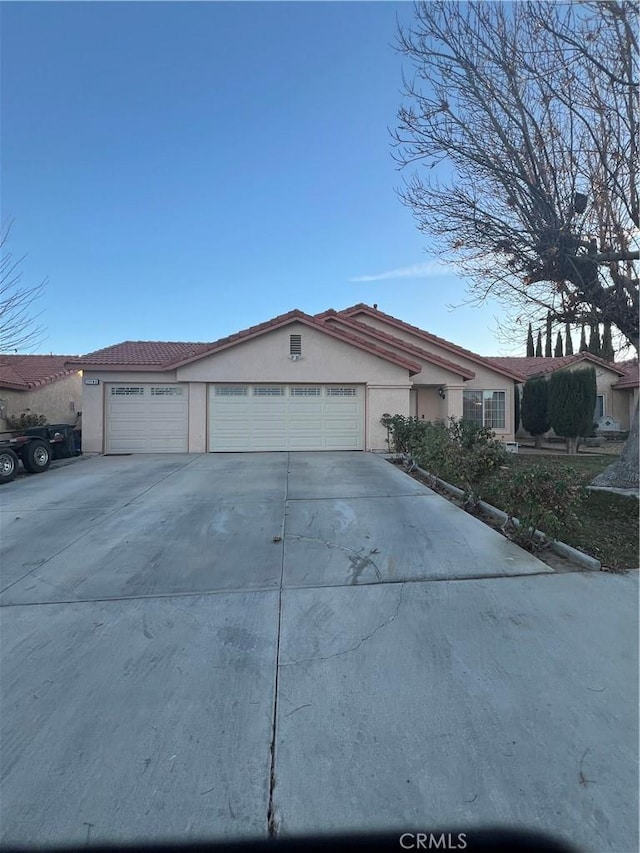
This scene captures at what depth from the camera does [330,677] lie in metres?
2.68

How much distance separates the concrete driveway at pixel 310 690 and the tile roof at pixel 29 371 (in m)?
13.8

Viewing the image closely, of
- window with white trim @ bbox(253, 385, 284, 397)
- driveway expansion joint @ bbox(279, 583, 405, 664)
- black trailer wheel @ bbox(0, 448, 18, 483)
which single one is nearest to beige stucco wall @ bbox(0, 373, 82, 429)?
black trailer wheel @ bbox(0, 448, 18, 483)

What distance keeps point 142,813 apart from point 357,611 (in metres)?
1.98

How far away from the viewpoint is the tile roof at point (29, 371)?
16.6 metres

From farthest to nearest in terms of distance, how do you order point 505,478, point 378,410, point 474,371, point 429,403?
point 474,371
point 429,403
point 378,410
point 505,478

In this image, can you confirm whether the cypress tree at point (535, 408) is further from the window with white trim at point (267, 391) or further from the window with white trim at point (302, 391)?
the window with white trim at point (267, 391)

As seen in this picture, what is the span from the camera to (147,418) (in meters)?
13.5

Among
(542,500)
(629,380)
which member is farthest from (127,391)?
(629,380)

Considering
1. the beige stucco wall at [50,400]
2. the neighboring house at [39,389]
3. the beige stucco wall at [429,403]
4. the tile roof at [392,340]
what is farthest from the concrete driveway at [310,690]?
the beige stucco wall at [50,400]

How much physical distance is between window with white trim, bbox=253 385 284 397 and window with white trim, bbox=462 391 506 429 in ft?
24.9

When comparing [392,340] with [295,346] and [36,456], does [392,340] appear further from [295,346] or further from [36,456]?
[36,456]

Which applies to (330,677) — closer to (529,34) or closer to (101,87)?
(529,34)

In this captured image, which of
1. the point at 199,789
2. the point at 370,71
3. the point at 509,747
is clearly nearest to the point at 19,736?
the point at 199,789

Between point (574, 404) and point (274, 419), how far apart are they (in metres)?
11.5
